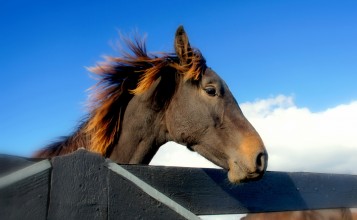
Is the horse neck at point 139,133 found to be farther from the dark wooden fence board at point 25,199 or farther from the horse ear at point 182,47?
the dark wooden fence board at point 25,199

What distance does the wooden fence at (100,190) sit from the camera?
118 cm

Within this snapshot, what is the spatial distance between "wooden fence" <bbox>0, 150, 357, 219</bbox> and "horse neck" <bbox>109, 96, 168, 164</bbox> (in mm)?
2176

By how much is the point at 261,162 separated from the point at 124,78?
179cm

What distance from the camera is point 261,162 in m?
3.46

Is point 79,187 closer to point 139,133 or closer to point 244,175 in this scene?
point 244,175

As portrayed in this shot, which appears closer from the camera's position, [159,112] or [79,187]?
[79,187]

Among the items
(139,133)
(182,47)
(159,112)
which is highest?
(182,47)

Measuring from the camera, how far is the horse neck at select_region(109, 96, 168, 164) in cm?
403

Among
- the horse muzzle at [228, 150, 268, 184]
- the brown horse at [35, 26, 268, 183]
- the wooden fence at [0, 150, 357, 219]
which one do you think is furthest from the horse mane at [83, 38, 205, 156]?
the wooden fence at [0, 150, 357, 219]

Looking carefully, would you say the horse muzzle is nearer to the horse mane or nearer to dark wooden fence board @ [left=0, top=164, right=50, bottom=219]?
the horse mane

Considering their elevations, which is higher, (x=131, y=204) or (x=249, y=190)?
(x=249, y=190)

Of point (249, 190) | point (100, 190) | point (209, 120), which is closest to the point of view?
point (100, 190)

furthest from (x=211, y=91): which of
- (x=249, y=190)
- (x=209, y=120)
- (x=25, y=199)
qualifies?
(x=25, y=199)

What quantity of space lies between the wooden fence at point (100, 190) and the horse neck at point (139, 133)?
2.18m
